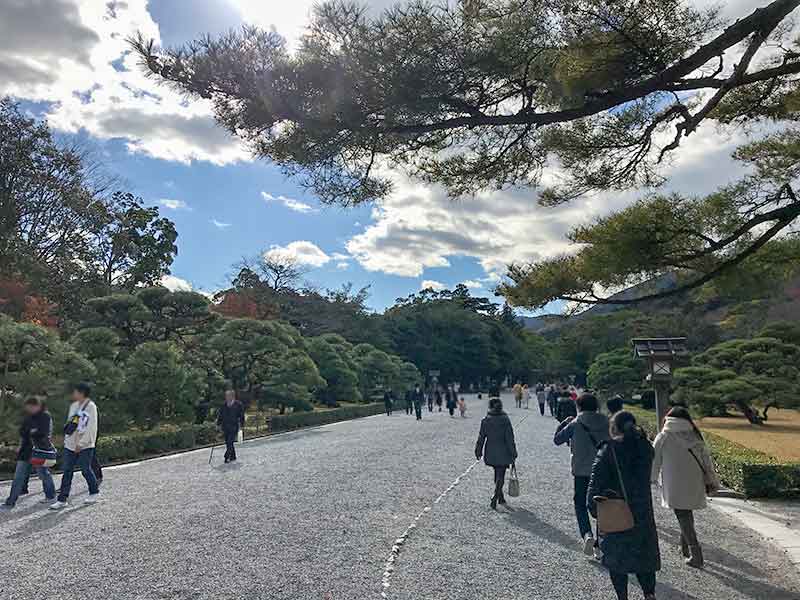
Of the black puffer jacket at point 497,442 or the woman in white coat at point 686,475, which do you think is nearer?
the woman in white coat at point 686,475

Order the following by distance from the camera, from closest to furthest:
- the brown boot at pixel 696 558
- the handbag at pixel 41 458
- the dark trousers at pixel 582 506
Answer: the brown boot at pixel 696 558, the dark trousers at pixel 582 506, the handbag at pixel 41 458

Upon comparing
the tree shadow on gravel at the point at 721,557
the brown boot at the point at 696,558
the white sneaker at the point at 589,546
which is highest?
the white sneaker at the point at 589,546

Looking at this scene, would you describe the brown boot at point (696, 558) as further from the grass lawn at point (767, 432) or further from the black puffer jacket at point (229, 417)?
the black puffer jacket at point (229, 417)

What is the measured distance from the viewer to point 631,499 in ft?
11.7

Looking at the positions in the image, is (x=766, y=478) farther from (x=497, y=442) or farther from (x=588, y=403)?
(x=588, y=403)

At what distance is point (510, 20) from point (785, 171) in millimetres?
3413

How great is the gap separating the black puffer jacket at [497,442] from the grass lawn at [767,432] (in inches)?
252

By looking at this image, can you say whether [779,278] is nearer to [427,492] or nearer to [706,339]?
[427,492]

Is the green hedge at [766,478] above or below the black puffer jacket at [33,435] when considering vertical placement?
below

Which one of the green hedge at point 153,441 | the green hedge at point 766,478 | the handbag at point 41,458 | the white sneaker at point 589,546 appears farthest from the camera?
the green hedge at point 153,441

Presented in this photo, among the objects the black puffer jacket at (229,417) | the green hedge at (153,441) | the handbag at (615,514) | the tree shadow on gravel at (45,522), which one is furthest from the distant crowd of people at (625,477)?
the green hedge at (153,441)

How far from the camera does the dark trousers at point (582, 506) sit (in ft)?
16.3

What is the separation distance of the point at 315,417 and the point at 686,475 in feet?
58.6

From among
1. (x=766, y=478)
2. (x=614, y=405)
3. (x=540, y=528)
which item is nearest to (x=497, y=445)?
(x=540, y=528)
